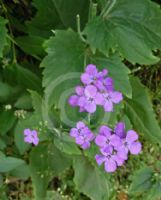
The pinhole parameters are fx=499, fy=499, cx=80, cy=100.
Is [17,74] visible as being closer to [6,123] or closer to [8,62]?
[8,62]

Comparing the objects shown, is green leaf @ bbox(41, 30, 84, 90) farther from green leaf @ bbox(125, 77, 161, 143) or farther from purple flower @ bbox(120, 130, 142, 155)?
green leaf @ bbox(125, 77, 161, 143)

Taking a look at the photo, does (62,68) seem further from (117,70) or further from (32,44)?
(32,44)

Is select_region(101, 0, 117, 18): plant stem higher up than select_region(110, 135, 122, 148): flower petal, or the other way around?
select_region(101, 0, 117, 18): plant stem

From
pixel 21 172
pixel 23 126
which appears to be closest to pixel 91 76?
pixel 23 126

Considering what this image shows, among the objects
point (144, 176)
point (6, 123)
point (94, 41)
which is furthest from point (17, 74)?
point (144, 176)

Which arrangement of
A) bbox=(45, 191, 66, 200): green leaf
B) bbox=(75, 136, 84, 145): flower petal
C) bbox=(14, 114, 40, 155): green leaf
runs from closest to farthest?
bbox=(75, 136, 84, 145): flower petal
bbox=(14, 114, 40, 155): green leaf
bbox=(45, 191, 66, 200): green leaf

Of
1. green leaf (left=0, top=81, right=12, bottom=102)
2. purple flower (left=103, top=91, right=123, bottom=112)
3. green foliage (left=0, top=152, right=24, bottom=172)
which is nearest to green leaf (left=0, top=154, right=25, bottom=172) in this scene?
green foliage (left=0, top=152, right=24, bottom=172)
